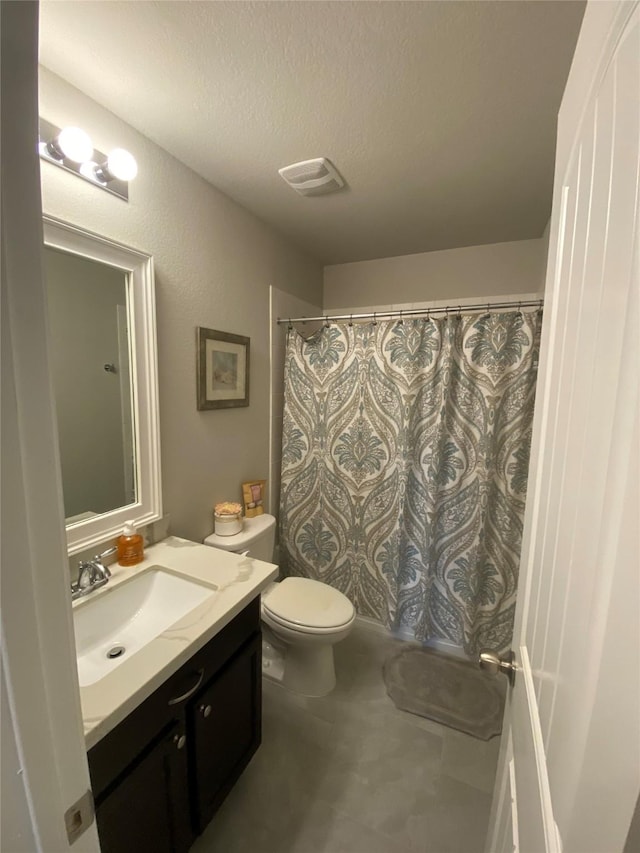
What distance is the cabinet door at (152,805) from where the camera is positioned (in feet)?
2.57

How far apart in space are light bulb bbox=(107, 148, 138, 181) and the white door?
46.2 inches

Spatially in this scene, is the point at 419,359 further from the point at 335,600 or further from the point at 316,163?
the point at 335,600

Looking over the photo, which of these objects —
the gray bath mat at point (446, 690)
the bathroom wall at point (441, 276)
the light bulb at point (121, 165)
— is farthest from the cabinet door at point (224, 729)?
the bathroom wall at point (441, 276)

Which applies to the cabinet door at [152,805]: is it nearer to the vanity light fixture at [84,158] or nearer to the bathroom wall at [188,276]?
the bathroom wall at [188,276]

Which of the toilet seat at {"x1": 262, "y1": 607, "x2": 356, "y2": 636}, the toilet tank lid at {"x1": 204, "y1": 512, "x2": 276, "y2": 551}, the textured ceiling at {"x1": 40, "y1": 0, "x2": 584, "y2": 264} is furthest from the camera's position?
the toilet tank lid at {"x1": 204, "y1": 512, "x2": 276, "y2": 551}

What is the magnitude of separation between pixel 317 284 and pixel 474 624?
2330 mm

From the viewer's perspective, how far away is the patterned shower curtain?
1.72 m

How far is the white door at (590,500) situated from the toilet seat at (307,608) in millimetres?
932

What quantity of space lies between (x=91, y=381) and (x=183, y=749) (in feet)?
3.71

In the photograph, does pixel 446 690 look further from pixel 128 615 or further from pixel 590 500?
pixel 590 500

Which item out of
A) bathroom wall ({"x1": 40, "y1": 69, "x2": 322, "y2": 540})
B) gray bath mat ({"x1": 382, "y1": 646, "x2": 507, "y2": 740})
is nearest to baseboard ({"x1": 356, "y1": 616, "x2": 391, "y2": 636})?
gray bath mat ({"x1": 382, "y1": 646, "x2": 507, "y2": 740})

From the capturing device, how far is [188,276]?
4.89 ft

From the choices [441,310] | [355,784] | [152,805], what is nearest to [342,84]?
[441,310]

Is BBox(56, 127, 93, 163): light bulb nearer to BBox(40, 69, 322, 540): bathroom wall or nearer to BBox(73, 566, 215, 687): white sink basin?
BBox(40, 69, 322, 540): bathroom wall
